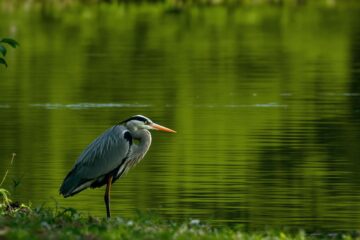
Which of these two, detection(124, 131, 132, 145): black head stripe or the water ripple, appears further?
the water ripple

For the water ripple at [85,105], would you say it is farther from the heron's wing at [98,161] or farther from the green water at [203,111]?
the heron's wing at [98,161]

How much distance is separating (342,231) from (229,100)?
43.3 feet

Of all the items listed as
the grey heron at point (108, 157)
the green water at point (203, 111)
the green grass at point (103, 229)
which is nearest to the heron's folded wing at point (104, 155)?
the grey heron at point (108, 157)

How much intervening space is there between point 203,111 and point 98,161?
37.4 ft

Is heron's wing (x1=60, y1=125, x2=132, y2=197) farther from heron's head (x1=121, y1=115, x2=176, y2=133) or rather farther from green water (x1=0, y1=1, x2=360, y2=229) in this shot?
green water (x1=0, y1=1, x2=360, y2=229)

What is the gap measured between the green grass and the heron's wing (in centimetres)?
108

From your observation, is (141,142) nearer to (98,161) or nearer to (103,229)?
(98,161)

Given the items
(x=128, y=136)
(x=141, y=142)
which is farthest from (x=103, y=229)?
(x=141, y=142)

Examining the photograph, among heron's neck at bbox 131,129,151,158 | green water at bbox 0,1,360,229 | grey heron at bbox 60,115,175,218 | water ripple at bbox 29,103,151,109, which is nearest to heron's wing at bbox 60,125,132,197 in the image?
grey heron at bbox 60,115,175,218

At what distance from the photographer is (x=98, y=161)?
15.5 meters

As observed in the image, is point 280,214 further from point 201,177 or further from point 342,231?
point 201,177

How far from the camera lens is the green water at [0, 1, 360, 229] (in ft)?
58.0

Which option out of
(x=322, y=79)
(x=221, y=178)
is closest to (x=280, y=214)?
(x=221, y=178)

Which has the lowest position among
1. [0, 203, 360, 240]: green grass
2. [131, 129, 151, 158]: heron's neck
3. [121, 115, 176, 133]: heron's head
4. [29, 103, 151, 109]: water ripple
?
[29, 103, 151, 109]: water ripple
